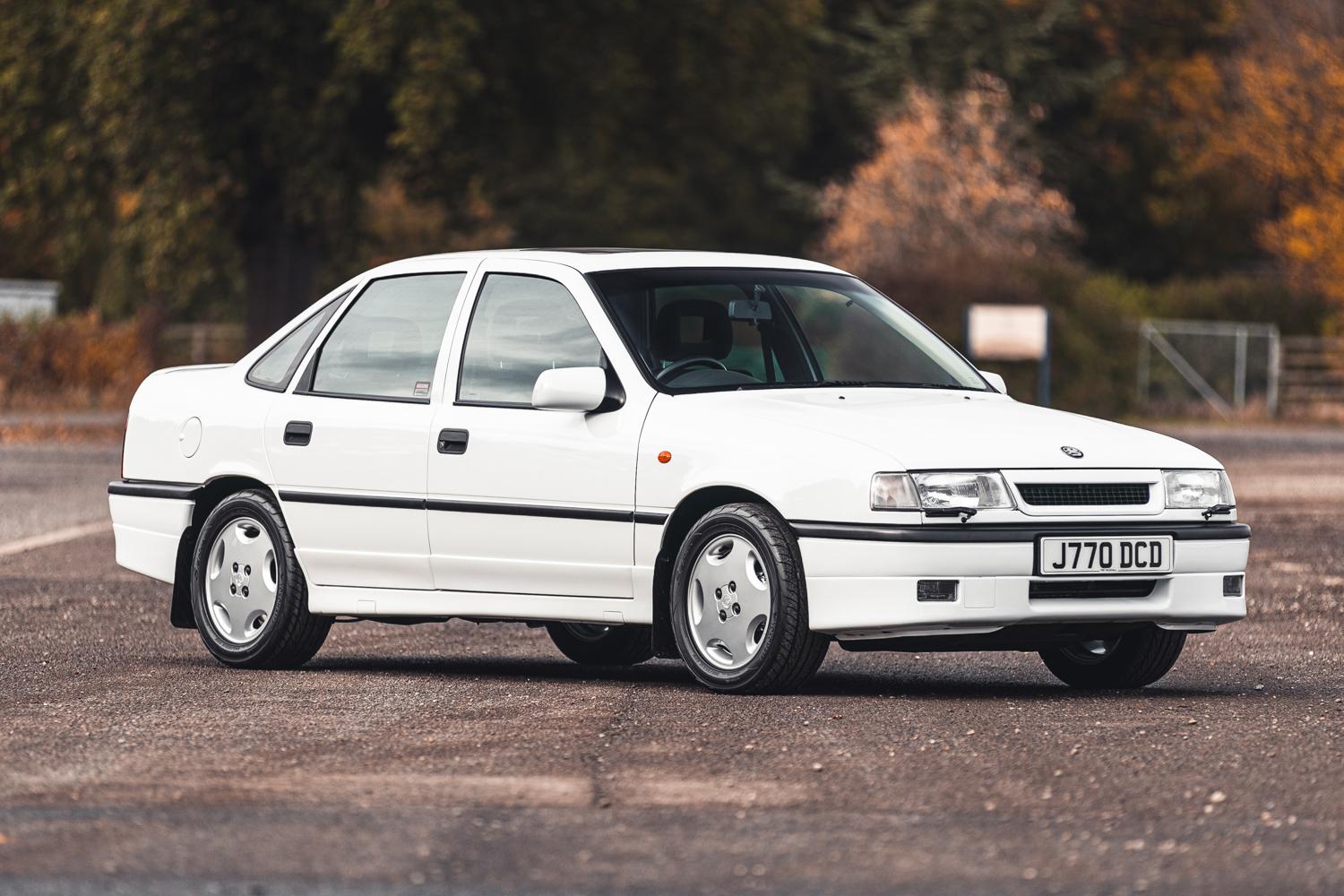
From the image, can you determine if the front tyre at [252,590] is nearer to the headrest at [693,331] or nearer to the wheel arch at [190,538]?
the wheel arch at [190,538]

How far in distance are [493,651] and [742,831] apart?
5.31 m

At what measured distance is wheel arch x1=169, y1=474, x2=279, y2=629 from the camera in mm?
10867

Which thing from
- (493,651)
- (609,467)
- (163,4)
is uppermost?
A: (163,4)

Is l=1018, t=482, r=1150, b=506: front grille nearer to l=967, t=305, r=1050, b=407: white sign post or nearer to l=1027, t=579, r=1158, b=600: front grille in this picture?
l=1027, t=579, r=1158, b=600: front grille

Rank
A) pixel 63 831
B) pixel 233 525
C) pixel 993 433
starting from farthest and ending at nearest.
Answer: pixel 233 525, pixel 993 433, pixel 63 831

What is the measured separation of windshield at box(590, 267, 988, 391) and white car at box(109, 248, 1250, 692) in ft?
0.05

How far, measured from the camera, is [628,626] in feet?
35.0

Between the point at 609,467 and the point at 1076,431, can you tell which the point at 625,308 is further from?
the point at 1076,431

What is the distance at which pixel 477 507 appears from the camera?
9930 millimetres

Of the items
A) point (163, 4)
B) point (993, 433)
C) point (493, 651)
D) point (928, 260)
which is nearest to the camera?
point (993, 433)

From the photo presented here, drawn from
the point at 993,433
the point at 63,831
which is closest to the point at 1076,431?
the point at 993,433

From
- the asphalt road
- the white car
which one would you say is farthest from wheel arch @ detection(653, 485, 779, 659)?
the asphalt road

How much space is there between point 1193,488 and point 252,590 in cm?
374

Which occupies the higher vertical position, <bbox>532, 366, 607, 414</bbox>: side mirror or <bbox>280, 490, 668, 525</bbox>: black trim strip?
<bbox>532, 366, 607, 414</bbox>: side mirror
